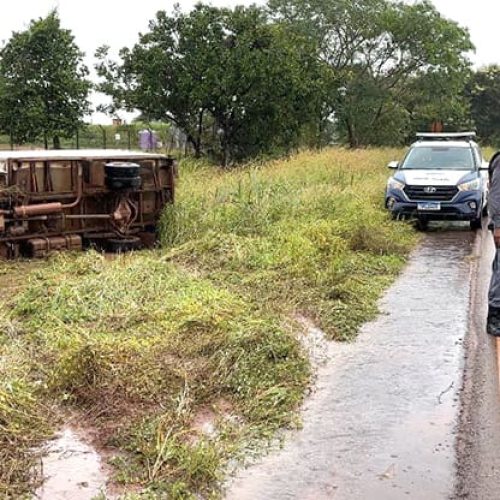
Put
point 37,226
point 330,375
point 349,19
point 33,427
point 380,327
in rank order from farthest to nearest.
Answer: point 349,19
point 37,226
point 380,327
point 330,375
point 33,427

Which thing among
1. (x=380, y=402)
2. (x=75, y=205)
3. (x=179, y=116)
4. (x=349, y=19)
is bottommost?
(x=380, y=402)

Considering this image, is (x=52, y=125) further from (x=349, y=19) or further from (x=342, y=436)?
(x=342, y=436)

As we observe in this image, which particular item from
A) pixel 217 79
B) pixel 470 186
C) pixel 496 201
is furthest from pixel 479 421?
pixel 217 79

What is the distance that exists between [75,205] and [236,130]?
17107 mm

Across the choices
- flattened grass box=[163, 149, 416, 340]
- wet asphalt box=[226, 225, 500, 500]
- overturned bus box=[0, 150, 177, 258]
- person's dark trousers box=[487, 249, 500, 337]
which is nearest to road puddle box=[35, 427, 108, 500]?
wet asphalt box=[226, 225, 500, 500]

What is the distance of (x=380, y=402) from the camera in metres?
5.49

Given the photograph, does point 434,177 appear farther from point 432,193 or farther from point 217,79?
point 217,79

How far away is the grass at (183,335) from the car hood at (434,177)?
250 centimetres

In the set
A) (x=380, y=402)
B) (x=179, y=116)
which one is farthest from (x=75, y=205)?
(x=179, y=116)

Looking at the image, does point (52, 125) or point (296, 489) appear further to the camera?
point (52, 125)

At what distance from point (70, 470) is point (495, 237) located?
4.62m

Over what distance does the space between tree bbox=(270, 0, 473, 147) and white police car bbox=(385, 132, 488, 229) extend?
1895 centimetres

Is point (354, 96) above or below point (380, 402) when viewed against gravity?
above

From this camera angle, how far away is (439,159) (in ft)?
51.6
